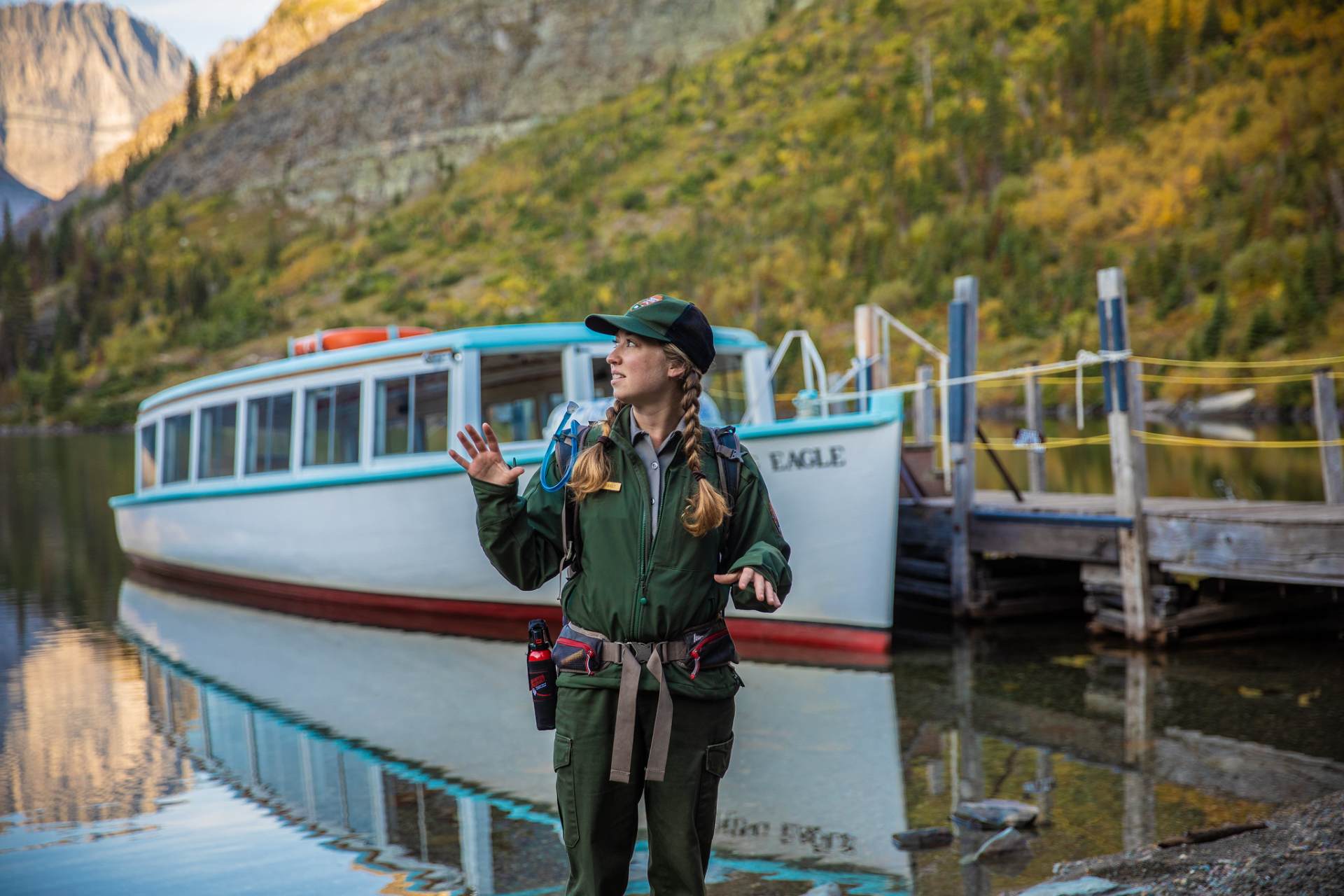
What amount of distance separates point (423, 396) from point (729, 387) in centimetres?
323

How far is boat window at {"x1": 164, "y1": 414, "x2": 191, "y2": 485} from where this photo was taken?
16.1 m

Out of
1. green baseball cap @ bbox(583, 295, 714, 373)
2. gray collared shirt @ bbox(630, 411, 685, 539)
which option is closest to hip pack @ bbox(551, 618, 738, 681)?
gray collared shirt @ bbox(630, 411, 685, 539)

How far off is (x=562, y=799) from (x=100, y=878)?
373 cm

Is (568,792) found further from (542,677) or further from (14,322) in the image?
(14,322)

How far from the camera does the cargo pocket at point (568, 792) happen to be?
313 cm

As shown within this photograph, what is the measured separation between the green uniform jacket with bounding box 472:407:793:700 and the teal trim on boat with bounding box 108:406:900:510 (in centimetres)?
736

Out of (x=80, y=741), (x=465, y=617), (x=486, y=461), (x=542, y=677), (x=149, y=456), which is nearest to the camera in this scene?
(x=486, y=461)

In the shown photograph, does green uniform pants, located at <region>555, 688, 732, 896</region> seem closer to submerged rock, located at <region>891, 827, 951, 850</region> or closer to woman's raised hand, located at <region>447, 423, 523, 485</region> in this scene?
woman's raised hand, located at <region>447, 423, 523, 485</region>

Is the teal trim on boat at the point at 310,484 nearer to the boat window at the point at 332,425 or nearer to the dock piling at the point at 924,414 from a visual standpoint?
the boat window at the point at 332,425

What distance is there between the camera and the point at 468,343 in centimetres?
1195

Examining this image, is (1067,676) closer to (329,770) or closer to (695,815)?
(329,770)

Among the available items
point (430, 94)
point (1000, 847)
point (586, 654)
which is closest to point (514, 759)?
point (1000, 847)

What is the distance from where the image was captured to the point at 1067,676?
9.66 meters

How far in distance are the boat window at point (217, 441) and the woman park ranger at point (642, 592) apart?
12.6 meters
